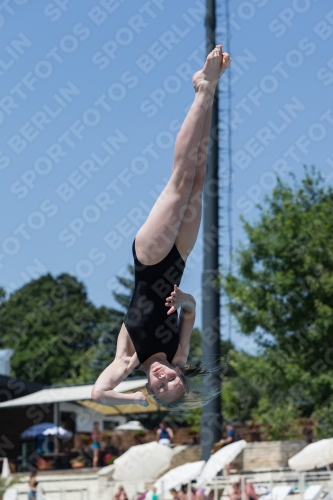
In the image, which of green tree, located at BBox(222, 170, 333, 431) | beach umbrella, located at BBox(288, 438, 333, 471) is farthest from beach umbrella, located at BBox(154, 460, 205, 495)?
green tree, located at BBox(222, 170, 333, 431)

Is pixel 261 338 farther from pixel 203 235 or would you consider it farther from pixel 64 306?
pixel 64 306

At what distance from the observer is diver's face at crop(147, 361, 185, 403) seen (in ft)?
20.8

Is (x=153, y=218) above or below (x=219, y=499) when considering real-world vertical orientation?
above

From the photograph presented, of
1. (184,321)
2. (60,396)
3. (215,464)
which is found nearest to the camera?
(184,321)

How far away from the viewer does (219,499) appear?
51.0 feet

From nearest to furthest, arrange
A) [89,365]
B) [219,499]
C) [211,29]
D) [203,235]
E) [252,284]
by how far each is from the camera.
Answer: [219,499] → [211,29] → [203,235] → [252,284] → [89,365]

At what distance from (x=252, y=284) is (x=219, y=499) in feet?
25.7

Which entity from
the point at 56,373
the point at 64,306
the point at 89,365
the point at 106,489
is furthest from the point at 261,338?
the point at 64,306

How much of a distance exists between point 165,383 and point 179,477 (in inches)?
354

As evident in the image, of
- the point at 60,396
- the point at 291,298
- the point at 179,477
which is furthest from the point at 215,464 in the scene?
the point at 60,396

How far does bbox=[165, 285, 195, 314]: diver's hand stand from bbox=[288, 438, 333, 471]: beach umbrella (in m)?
9.54

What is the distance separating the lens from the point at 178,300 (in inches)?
251

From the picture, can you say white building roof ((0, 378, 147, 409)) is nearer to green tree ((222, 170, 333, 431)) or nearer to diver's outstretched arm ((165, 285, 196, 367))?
green tree ((222, 170, 333, 431))

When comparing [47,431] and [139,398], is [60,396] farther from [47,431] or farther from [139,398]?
[139,398]
